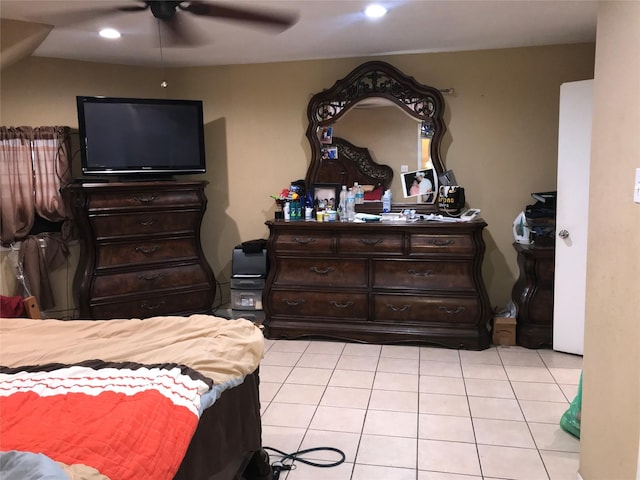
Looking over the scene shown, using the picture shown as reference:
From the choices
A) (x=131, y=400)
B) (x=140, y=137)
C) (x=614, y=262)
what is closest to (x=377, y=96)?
(x=140, y=137)

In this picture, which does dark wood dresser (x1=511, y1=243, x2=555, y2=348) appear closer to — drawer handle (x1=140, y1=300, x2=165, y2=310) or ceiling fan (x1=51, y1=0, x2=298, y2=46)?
ceiling fan (x1=51, y1=0, x2=298, y2=46)

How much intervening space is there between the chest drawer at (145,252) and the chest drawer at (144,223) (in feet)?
0.27

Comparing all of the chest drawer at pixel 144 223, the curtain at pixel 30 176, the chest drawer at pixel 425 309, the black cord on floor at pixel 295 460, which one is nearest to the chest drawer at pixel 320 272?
the chest drawer at pixel 425 309

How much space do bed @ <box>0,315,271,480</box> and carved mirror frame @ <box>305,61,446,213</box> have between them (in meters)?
2.40

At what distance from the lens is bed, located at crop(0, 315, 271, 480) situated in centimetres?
118

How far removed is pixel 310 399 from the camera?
288 cm

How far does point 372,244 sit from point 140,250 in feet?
5.85

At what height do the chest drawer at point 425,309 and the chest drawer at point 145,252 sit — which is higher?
the chest drawer at point 145,252

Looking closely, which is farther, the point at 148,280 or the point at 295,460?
the point at 148,280

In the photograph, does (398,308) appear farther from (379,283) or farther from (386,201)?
(386,201)

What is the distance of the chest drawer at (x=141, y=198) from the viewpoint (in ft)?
12.1

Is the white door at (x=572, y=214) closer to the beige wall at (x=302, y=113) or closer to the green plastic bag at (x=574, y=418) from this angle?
the beige wall at (x=302, y=113)

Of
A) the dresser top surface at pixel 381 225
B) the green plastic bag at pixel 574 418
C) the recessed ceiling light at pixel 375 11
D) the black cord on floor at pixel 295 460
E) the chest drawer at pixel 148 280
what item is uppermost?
the recessed ceiling light at pixel 375 11

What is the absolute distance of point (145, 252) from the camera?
12.9 ft
